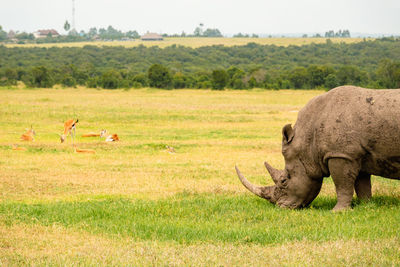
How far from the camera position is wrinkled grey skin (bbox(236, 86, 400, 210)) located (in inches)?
353

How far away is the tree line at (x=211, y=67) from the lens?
192 ft

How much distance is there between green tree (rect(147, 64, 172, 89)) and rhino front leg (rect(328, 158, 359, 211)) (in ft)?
161

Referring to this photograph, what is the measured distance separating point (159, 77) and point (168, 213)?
49300 millimetres

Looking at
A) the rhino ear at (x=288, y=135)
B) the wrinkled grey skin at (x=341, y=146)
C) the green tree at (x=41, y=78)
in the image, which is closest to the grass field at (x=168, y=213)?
the wrinkled grey skin at (x=341, y=146)

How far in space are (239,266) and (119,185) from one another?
6939 millimetres

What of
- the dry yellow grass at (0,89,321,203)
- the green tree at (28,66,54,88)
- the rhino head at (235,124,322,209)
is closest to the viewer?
the rhino head at (235,124,322,209)

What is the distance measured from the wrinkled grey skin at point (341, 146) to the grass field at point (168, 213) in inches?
15.2

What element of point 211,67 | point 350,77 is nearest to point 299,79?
point 350,77

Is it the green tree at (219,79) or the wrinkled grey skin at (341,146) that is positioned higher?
the wrinkled grey skin at (341,146)

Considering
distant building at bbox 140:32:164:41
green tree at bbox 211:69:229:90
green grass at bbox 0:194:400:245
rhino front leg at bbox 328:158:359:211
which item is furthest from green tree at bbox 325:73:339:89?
distant building at bbox 140:32:164:41

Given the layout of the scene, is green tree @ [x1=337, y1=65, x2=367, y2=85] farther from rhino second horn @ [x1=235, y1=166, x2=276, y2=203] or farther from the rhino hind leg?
rhino second horn @ [x1=235, y1=166, x2=276, y2=203]

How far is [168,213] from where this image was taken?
943cm

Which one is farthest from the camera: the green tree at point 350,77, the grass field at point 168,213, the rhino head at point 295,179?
the green tree at point 350,77

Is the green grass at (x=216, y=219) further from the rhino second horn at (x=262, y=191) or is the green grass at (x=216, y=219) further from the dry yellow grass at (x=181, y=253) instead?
the dry yellow grass at (x=181, y=253)
